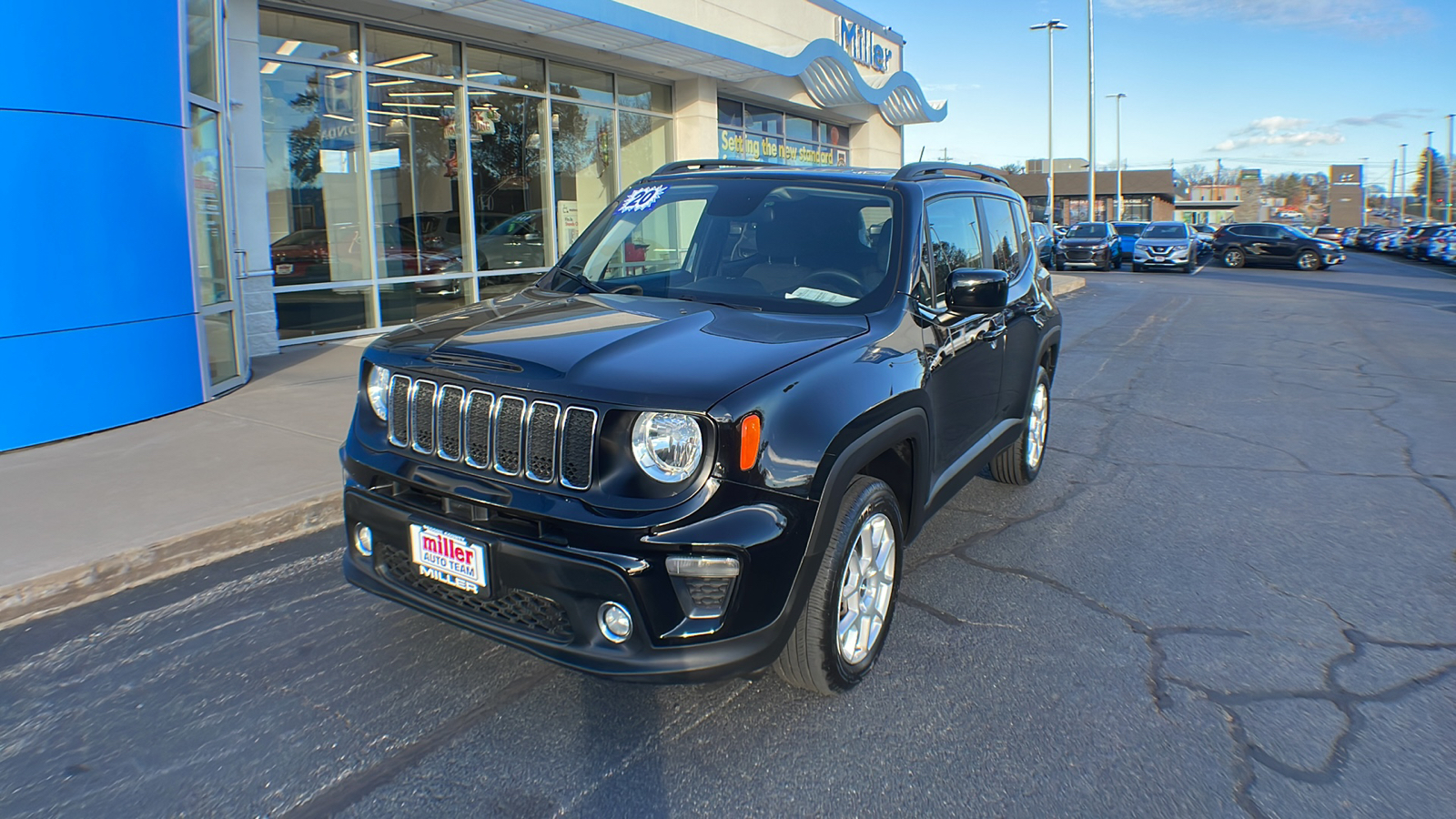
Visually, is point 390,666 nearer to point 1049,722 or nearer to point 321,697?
point 321,697

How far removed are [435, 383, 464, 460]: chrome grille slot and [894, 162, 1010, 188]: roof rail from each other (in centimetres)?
221

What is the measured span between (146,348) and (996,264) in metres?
5.98

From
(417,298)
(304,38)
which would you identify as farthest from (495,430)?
(417,298)

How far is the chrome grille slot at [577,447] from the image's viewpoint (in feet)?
9.36

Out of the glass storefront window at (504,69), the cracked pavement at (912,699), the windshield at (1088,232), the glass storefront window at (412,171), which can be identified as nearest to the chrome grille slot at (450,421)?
the cracked pavement at (912,699)

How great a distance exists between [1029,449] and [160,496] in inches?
196

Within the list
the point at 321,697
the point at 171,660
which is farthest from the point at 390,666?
the point at 171,660

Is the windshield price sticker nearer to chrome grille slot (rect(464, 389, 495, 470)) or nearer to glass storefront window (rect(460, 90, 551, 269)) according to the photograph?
chrome grille slot (rect(464, 389, 495, 470))

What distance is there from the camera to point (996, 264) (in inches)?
210

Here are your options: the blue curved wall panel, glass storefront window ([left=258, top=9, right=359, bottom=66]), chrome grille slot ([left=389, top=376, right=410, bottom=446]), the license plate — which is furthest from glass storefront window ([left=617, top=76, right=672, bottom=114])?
the license plate

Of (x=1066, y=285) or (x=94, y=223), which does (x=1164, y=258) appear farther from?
(x=94, y=223)

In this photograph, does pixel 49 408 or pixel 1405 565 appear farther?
pixel 49 408

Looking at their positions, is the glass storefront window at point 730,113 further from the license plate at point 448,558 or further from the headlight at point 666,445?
the headlight at point 666,445

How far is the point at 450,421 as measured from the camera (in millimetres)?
3162
